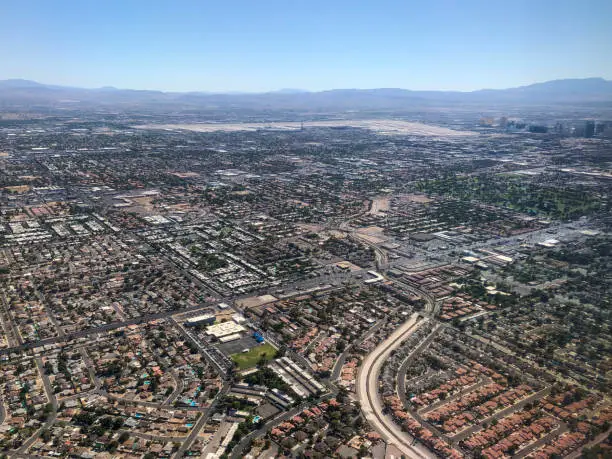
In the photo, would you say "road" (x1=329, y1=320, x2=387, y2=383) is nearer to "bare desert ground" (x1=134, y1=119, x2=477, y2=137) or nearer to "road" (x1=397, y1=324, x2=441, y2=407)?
"road" (x1=397, y1=324, x2=441, y2=407)

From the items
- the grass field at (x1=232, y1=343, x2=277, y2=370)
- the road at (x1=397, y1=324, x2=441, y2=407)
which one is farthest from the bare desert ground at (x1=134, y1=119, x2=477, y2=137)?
the grass field at (x1=232, y1=343, x2=277, y2=370)

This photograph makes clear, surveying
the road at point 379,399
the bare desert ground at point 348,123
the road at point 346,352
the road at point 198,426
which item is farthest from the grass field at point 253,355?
the bare desert ground at point 348,123

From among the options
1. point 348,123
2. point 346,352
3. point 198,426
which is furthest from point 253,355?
point 348,123

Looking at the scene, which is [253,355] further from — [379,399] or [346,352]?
[379,399]

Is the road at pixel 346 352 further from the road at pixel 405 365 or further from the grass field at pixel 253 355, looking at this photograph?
the grass field at pixel 253 355

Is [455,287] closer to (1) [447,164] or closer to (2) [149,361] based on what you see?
(2) [149,361]

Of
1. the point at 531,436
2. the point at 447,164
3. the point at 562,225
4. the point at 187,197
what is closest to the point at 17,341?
the point at 531,436
